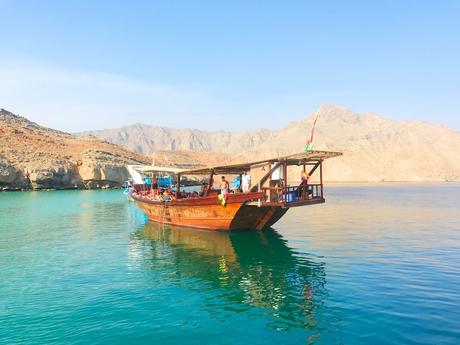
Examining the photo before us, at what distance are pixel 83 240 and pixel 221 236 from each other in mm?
9218

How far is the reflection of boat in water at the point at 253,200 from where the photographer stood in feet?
76.7

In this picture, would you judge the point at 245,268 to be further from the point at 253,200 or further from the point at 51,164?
the point at 51,164

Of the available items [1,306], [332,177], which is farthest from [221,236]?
[332,177]

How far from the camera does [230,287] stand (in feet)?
49.6

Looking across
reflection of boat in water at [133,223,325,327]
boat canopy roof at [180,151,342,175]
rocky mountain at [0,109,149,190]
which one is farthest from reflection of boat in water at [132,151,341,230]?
rocky mountain at [0,109,149,190]

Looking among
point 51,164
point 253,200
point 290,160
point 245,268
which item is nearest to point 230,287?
point 245,268

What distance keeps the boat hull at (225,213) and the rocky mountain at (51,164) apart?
217ft

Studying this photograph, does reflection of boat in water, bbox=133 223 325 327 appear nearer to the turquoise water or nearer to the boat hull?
the turquoise water

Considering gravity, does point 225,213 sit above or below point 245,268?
above

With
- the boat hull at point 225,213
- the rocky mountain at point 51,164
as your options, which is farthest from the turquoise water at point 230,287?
the rocky mountain at point 51,164

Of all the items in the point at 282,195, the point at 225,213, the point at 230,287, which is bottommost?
the point at 230,287

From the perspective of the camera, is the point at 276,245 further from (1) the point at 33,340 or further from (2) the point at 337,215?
(2) the point at 337,215

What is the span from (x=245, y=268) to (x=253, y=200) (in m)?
6.28

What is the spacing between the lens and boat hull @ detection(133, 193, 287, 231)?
2473 centimetres
